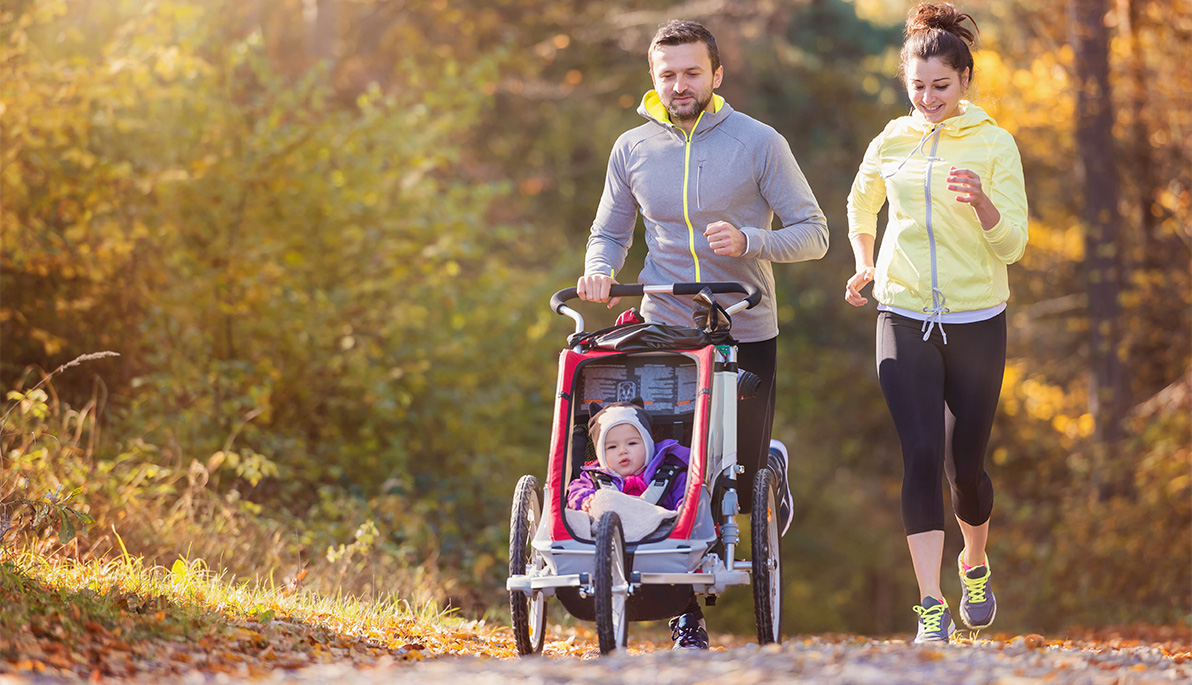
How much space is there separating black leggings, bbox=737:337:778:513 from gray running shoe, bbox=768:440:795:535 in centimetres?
7

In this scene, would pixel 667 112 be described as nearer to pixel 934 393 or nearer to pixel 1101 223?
pixel 934 393

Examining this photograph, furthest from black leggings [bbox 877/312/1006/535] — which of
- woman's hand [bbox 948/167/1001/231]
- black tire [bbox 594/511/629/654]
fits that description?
black tire [bbox 594/511/629/654]

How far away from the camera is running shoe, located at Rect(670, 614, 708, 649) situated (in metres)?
5.02

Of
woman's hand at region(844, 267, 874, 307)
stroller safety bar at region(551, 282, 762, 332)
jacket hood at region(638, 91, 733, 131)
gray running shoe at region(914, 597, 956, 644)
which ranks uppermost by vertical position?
jacket hood at region(638, 91, 733, 131)

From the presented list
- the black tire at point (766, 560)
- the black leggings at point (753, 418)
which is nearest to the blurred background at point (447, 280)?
the black leggings at point (753, 418)

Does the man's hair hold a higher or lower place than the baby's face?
higher

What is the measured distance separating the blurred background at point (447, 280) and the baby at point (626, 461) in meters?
1.76

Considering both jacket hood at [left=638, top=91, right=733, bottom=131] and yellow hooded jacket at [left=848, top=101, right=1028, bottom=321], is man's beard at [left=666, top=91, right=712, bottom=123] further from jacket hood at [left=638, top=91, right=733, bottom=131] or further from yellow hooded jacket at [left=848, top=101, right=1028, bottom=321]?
yellow hooded jacket at [left=848, top=101, right=1028, bottom=321]

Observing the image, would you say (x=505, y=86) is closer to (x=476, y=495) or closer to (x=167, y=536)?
(x=476, y=495)

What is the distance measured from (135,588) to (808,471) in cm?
1466

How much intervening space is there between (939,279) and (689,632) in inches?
66.8

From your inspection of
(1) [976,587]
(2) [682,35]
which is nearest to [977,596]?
(1) [976,587]

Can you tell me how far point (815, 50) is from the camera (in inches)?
742

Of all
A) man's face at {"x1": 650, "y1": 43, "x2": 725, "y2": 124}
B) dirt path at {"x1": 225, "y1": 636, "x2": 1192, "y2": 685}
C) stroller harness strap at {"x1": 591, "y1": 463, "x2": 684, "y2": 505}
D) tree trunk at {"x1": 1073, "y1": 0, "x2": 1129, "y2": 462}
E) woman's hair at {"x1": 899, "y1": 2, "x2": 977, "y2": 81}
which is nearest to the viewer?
dirt path at {"x1": 225, "y1": 636, "x2": 1192, "y2": 685}
